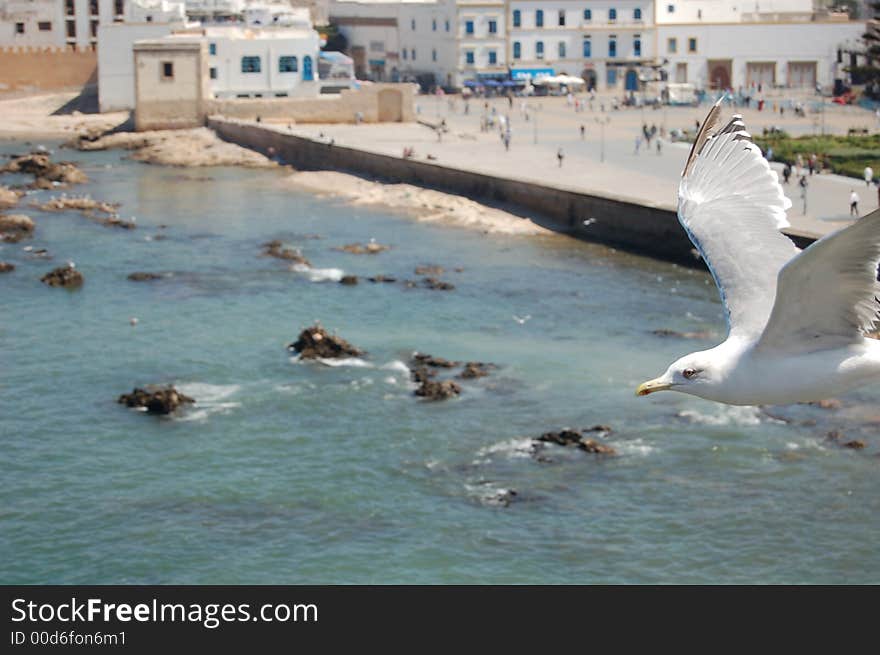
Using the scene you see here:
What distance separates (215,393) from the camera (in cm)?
3108

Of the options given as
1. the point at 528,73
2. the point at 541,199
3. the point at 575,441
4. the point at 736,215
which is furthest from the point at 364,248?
the point at 528,73

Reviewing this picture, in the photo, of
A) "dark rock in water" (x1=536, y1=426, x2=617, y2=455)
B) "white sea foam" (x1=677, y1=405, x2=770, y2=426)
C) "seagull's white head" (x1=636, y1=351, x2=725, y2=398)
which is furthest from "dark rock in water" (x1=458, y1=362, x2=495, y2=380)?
"seagull's white head" (x1=636, y1=351, x2=725, y2=398)

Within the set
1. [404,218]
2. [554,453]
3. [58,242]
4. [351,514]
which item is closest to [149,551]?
[351,514]

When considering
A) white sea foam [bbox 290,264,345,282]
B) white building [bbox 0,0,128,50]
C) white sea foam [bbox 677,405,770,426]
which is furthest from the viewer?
white building [bbox 0,0,128,50]

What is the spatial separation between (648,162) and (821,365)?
172ft

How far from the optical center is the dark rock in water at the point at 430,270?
44062mm

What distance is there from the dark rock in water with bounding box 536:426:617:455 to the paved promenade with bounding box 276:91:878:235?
54.2 ft

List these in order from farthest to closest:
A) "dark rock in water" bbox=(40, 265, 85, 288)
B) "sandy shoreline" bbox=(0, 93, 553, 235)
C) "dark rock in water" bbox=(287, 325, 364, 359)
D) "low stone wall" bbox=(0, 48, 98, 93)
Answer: "low stone wall" bbox=(0, 48, 98, 93), "sandy shoreline" bbox=(0, 93, 553, 235), "dark rock in water" bbox=(40, 265, 85, 288), "dark rock in water" bbox=(287, 325, 364, 359)

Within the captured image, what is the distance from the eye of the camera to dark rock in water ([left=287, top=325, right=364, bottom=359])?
33.7 metres

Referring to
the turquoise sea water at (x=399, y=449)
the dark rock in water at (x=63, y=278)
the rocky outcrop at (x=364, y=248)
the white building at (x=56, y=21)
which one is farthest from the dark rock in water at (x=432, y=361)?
the white building at (x=56, y=21)

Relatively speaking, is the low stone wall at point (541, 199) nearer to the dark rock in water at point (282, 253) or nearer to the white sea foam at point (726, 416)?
the dark rock in water at point (282, 253)

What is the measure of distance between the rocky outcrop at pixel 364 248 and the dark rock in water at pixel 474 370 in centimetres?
1553

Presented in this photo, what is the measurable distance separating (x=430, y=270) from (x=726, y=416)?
16789 millimetres

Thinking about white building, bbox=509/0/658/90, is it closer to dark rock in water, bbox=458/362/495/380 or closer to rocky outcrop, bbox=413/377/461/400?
dark rock in water, bbox=458/362/495/380
